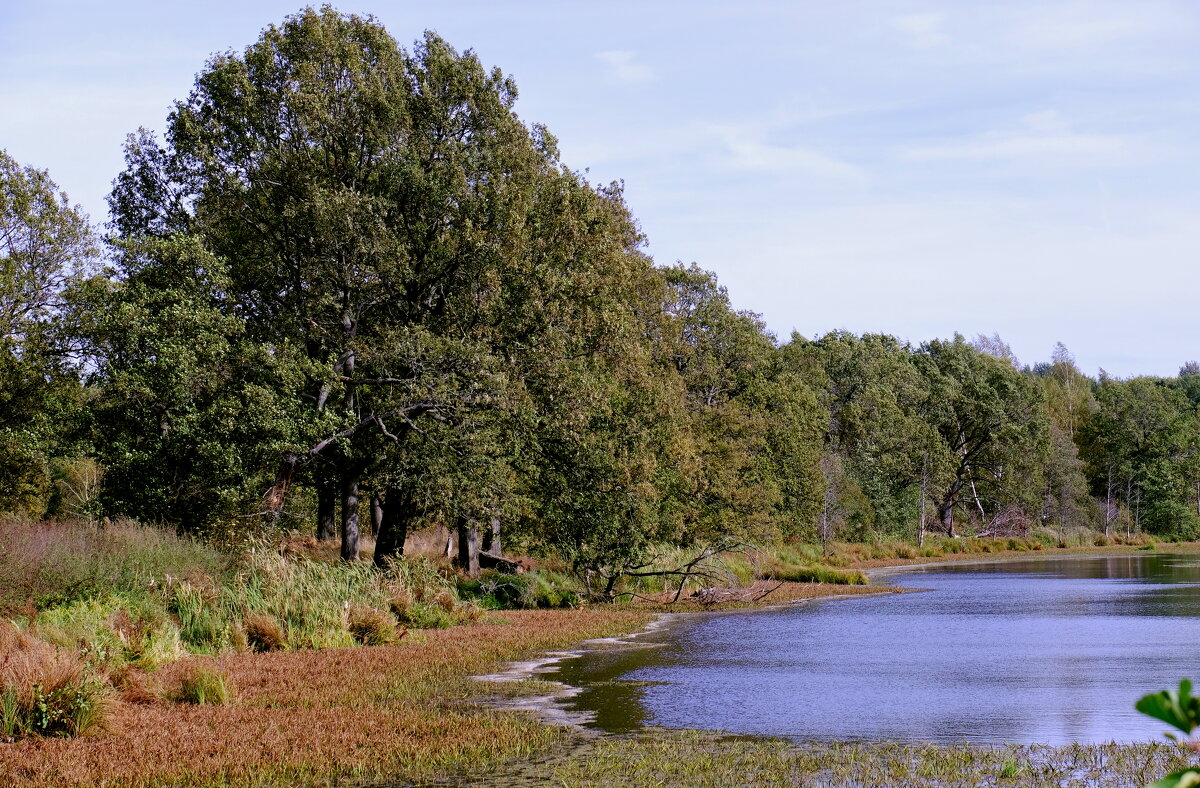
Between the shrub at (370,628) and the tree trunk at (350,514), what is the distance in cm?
832

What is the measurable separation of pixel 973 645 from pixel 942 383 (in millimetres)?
60589

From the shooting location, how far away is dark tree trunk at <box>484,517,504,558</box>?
33.1 m

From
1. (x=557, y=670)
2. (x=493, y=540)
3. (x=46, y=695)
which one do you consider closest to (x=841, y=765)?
(x=557, y=670)

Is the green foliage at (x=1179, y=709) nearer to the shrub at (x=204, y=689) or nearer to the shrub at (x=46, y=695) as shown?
the shrub at (x=46, y=695)

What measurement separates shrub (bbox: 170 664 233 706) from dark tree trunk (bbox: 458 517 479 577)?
51.2 ft

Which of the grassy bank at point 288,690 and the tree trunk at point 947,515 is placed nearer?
the grassy bank at point 288,690

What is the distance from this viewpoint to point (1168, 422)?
297 ft

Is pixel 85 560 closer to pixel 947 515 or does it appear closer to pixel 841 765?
pixel 841 765

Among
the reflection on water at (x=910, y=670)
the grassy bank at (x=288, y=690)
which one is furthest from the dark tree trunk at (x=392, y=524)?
the reflection on water at (x=910, y=670)

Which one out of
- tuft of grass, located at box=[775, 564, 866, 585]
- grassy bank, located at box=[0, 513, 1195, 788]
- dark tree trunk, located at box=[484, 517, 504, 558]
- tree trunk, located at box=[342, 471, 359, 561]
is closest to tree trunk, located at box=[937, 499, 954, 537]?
tuft of grass, located at box=[775, 564, 866, 585]

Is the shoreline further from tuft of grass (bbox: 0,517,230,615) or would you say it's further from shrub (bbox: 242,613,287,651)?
tuft of grass (bbox: 0,517,230,615)

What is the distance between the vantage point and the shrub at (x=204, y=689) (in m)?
14.4

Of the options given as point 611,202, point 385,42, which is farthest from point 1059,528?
point 385,42

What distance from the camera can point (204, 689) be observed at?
14.5m
